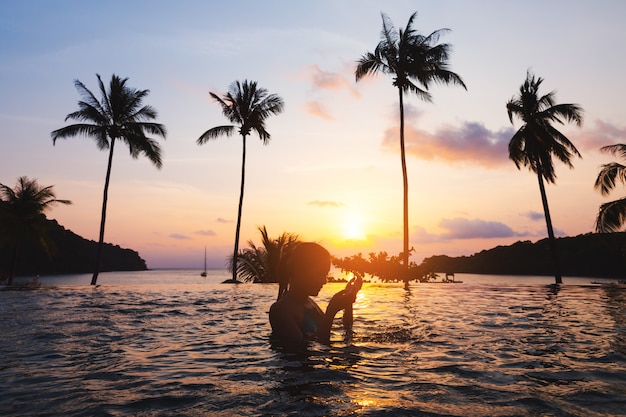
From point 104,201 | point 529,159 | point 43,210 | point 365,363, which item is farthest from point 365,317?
point 43,210

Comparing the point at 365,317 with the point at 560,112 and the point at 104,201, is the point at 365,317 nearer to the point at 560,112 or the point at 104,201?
the point at 104,201

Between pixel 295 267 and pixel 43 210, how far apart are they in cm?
3352

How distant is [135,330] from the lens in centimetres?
687

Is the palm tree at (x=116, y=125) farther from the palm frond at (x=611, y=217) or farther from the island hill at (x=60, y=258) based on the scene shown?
the island hill at (x=60, y=258)

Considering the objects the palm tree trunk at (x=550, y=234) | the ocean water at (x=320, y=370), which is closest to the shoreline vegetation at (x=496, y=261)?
the palm tree trunk at (x=550, y=234)

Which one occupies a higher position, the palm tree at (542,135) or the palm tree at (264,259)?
the palm tree at (542,135)

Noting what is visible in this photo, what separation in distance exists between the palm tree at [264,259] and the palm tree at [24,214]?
14.9 m

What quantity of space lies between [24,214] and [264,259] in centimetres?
1934

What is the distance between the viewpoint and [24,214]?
30875mm

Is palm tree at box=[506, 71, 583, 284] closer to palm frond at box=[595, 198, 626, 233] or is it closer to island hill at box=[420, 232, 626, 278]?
palm frond at box=[595, 198, 626, 233]

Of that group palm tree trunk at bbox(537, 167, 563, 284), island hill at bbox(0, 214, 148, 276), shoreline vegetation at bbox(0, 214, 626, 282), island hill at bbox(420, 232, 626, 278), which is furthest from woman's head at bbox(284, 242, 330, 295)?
island hill at bbox(0, 214, 148, 276)

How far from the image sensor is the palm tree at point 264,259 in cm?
2508

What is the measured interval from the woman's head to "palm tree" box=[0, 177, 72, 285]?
1244 inches

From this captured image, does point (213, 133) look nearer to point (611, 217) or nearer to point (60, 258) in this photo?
point (611, 217)
